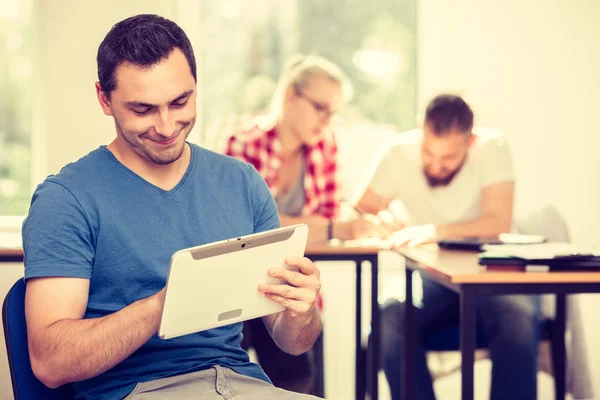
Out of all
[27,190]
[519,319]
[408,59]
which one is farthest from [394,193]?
[27,190]

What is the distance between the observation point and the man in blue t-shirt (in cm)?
134

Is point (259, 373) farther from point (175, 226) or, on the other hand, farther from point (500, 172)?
point (500, 172)

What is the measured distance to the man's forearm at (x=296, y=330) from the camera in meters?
1.55

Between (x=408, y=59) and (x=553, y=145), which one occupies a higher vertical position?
(x=408, y=59)

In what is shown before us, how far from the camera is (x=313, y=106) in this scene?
311 cm

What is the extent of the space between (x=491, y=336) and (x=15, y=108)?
8.75 feet

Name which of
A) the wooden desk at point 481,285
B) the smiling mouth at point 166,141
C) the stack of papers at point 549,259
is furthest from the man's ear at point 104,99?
the stack of papers at point 549,259

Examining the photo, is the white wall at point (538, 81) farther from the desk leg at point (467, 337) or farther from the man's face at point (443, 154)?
the desk leg at point (467, 337)

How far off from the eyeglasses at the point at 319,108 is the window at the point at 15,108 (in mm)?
1669

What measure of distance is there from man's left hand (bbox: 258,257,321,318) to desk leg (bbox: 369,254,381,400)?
139cm

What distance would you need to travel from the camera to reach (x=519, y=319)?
8.86 ft

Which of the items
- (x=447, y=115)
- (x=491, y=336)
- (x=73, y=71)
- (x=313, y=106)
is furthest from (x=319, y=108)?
(x=73, y=71)

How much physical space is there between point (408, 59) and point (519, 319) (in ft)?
6.39

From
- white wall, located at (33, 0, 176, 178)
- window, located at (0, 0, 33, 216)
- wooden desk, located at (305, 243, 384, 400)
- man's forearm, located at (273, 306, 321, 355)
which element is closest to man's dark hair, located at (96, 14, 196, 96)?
man's forearm, located at (273, 306, 321, 355)
